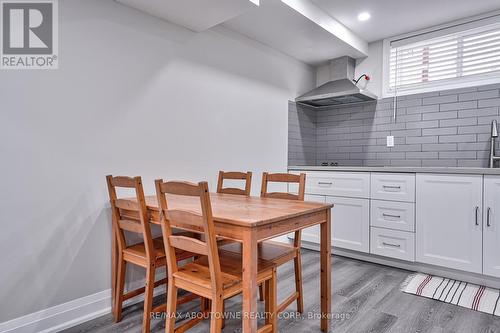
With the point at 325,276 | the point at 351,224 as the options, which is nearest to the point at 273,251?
the point at 325,276

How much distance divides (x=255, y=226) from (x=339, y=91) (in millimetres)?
2527

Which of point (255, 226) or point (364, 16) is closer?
point (255, 226)

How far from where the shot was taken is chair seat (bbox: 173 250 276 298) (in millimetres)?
1360

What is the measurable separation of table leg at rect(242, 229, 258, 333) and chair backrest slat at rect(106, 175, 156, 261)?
2.30ft

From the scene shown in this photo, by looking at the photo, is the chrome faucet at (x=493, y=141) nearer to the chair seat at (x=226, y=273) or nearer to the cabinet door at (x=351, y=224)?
the cabinet door at (x=351, y=224)

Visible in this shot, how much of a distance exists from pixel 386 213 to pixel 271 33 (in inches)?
81.9

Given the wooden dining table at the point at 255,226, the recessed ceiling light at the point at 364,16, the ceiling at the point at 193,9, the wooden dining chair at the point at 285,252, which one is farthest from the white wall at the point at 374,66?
the wooden dining table at the point at 255,226

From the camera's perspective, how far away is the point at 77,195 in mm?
1899

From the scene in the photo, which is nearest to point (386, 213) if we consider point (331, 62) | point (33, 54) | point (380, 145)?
point (380, 145)

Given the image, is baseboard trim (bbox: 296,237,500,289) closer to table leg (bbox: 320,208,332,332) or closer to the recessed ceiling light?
table leg (bbox: 320,208,332,332)

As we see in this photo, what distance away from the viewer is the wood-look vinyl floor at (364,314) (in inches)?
70.9

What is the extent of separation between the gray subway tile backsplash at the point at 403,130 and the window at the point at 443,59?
13 cm

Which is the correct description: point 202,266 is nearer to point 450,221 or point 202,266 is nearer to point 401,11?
point 450,221

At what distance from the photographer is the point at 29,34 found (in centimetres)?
178
